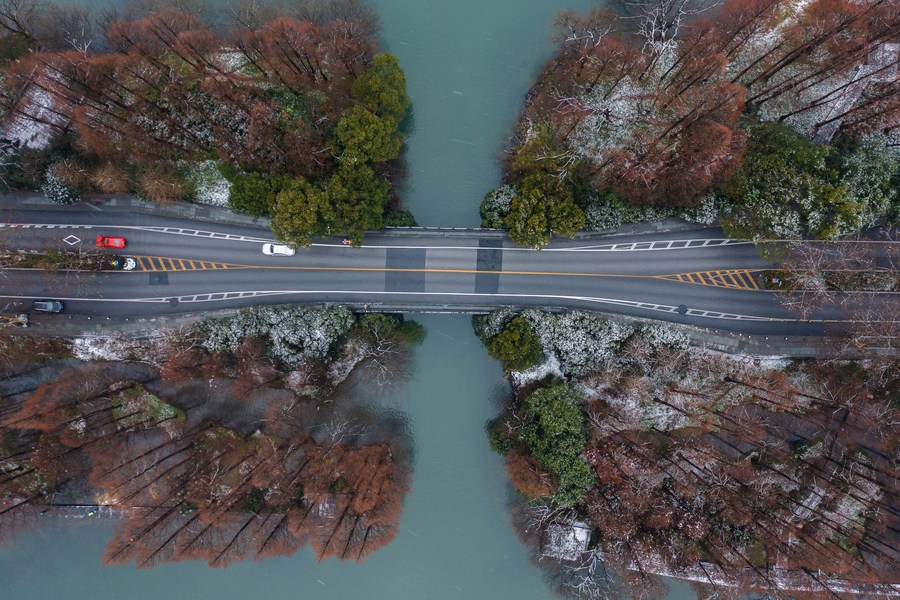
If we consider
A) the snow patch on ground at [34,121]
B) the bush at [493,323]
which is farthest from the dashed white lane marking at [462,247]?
the snow patch on ground at [34,121]

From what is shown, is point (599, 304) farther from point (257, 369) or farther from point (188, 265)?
point (188, 265)

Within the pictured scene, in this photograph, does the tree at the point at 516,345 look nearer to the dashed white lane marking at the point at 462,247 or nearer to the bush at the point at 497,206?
the dashed white lane marking at the point at 462,247

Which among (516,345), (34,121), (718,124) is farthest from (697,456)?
(34,121)

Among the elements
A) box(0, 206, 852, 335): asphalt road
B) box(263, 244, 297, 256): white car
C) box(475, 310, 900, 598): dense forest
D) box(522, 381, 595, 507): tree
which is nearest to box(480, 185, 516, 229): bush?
box(0, 206, 852, 335): asphalt road

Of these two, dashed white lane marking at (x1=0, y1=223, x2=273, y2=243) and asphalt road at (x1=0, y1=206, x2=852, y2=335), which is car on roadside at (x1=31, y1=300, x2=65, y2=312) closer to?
asphalt road at (x1=0, y1=206, x2=852, y2=335)

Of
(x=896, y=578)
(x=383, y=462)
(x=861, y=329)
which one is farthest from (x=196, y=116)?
(x=896, y=578)

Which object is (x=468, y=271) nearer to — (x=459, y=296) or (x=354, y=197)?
(x=459, y=296)
